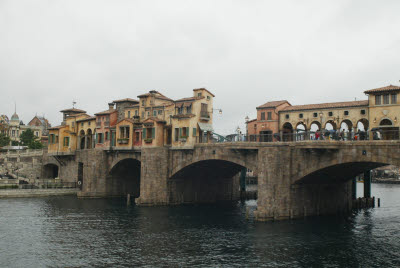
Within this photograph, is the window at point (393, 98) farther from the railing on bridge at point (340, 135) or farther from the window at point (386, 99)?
the railing on bridge at point (340, 135)

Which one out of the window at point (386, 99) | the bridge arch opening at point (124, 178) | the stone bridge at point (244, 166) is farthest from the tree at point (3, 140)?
the window at point (386, 99)

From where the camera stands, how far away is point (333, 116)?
192ft

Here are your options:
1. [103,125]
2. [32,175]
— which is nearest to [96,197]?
[103,125]

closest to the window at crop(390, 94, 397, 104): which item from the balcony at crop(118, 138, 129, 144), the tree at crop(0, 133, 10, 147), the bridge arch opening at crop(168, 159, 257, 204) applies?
the bridge arch opening at crop(168, 159, 257, 204)

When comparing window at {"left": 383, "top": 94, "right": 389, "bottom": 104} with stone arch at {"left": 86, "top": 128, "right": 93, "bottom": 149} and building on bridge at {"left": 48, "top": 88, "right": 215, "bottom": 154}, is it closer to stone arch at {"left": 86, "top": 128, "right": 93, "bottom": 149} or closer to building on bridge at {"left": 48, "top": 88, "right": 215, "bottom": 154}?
building on bridge at {"left": 48, "top": 88, "right": 215, "bottom": 154}

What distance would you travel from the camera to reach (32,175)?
105 m

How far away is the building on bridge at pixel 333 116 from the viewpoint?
171ft

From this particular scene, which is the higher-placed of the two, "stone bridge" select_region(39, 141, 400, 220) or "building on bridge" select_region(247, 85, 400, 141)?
"building on bridge" select_region(247, 85, 400, 141)

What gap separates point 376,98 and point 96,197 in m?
57.0

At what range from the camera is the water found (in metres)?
36.6

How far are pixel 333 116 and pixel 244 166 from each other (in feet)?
50.0

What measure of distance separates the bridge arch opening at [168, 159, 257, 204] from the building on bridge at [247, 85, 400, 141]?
10.2 meters

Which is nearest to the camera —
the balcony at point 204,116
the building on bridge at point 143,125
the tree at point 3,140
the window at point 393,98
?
the window at point 393,98

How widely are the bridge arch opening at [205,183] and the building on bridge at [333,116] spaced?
10.2 meters
